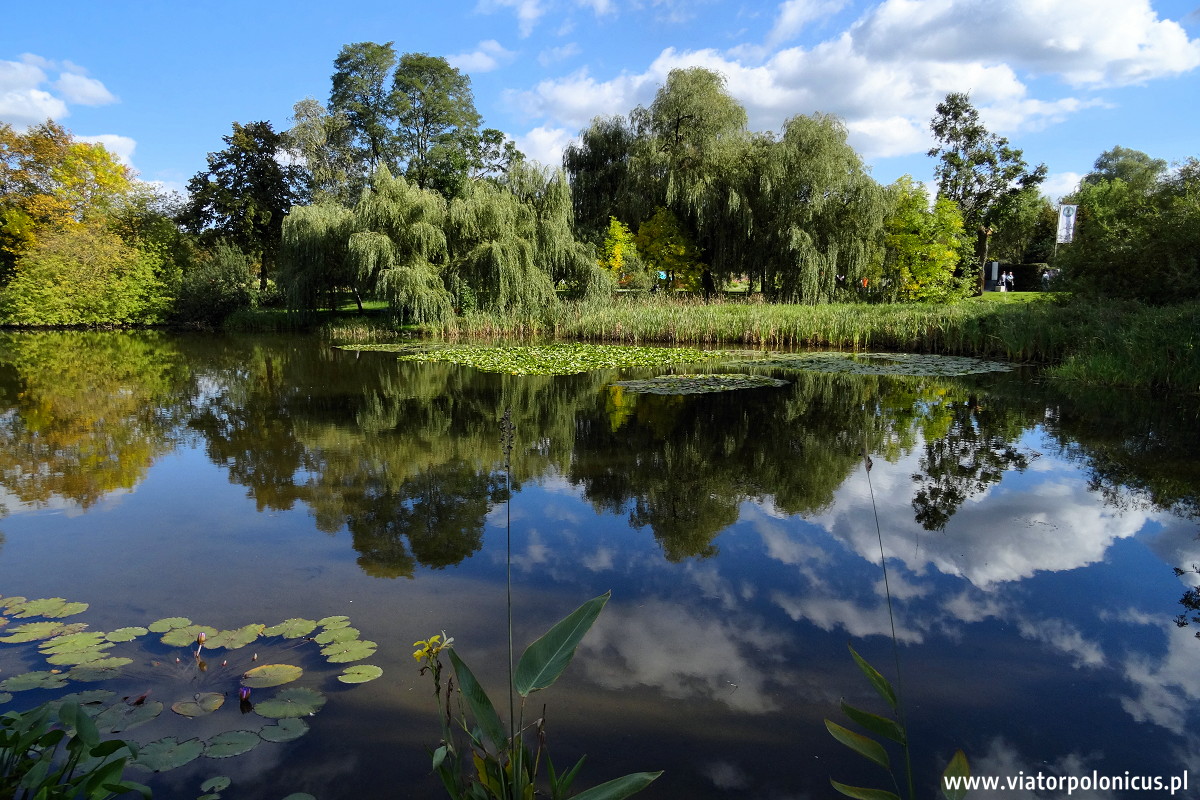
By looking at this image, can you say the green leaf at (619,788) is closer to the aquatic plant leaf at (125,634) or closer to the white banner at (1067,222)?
the aquatic plant leaf at (125,634)

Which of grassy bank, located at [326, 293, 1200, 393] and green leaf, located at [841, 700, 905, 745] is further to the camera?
grassy bank, located at [326, 293, 1200, 393]

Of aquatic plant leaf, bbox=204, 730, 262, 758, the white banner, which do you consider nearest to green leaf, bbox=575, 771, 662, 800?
aquatic plant leaf, bbox=204, 730, 262, 758

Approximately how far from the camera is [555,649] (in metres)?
1.80

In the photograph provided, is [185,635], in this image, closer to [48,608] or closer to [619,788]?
[48,608]

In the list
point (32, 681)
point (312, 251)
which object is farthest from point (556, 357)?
point (32, 681)

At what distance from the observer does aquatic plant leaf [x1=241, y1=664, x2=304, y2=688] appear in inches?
117

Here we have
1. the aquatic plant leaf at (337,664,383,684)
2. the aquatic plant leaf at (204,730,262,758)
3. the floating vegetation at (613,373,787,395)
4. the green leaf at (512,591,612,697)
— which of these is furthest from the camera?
the floating vegetation at (613,373,787,395)

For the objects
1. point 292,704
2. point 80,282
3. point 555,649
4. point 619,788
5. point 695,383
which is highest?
point 80,282

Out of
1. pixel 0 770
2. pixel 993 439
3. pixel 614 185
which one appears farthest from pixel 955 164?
pixel 0 770

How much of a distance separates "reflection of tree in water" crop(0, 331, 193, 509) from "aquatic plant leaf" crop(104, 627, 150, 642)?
8.69 ft

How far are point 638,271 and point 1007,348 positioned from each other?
42.4 ft

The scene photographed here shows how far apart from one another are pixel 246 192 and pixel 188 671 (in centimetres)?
3318

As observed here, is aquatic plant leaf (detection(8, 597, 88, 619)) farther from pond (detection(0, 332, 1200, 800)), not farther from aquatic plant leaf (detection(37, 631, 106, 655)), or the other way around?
aquatic plant leaf (detection(37, 631, 106, 655))

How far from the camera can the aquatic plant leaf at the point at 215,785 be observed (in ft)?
7.72
